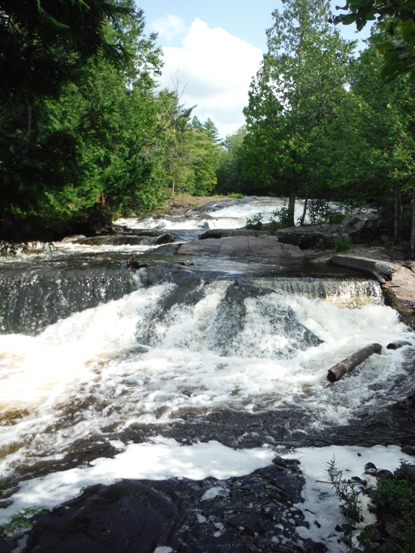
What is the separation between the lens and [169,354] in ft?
26.7

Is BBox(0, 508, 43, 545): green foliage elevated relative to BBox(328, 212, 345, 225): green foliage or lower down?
lower down

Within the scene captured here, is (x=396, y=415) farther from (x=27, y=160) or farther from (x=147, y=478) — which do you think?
(x=27, y=160)

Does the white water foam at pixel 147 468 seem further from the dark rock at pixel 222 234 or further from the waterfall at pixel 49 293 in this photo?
the dark rock at pixel 222 234

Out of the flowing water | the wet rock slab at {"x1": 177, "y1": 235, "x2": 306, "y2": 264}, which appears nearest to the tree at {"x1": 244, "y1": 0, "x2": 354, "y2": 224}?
the wet rock slab at {"x1": 177, "y1": 235, "x2": 306, "y2": 264}

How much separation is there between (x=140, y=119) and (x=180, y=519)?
1938cm

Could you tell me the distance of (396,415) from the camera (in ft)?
18.0

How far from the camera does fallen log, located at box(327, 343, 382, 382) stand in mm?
6695

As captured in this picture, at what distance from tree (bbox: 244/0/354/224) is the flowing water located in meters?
8.46

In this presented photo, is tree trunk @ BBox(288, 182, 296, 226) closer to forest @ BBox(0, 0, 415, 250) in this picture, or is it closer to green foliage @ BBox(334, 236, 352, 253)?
forest @ BBox(0, 0, 415, 250)

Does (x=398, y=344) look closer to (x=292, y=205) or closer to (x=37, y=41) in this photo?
(x=37, y=41)

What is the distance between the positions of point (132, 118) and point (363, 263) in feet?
41.4

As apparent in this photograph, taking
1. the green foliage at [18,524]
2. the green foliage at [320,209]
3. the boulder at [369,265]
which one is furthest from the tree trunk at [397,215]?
the green foliage at [18,524]

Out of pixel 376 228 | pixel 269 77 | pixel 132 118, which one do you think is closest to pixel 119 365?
pixel 376 228

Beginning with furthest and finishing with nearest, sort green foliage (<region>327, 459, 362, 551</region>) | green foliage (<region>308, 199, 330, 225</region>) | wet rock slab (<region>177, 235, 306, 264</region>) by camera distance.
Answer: green foliage (<region>308, 199, 330, 225</region>), wet rock slab (<region>177, 235, 306, 264</region>), green foliage (<region>327, 459, 362, 551</region>)
